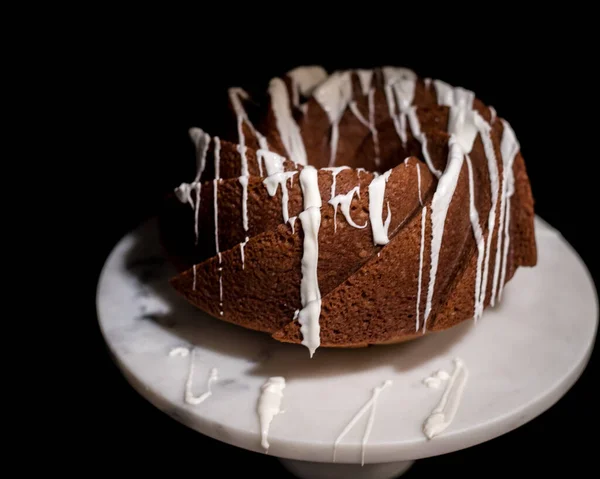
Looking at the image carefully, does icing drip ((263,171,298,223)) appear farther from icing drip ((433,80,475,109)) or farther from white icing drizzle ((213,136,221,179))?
icing drip ((433,80,475,109))

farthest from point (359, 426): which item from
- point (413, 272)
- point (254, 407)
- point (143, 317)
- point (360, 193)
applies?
point (143, 317)

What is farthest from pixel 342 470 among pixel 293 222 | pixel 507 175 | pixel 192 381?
pixel 507 175

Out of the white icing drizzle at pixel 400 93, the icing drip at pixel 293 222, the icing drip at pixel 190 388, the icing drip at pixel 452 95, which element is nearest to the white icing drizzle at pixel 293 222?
the icing drip at pixel 293 222

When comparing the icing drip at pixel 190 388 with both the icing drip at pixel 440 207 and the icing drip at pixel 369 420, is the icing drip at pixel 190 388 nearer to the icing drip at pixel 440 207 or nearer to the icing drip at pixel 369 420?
the icing drip at pixel 369 420

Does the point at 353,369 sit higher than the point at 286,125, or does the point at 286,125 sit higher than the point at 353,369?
the point at 286,125

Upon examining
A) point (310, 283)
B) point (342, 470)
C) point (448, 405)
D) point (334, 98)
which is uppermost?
point (334, 98)

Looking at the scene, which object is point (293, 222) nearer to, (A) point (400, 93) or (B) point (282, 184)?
(B) point (282, 184)

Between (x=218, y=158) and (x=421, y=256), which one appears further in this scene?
(x=218, y=158)
